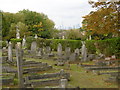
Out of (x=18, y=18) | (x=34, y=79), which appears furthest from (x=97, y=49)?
(x=18, y=18)

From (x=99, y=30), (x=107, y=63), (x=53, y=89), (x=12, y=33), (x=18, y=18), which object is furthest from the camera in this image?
(x=18, y=18)

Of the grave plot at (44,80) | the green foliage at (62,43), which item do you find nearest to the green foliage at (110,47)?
the green foliage at (62,43)

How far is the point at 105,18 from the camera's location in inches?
723

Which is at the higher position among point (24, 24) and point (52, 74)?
point (24, 24)

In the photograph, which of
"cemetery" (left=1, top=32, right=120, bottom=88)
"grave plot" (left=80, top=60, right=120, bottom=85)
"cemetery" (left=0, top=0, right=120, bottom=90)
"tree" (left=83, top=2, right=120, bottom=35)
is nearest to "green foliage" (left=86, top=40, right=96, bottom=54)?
"cemetery" (left=0, top=0, right=120, bottom=90)

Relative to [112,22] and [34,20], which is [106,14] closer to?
[112,22]

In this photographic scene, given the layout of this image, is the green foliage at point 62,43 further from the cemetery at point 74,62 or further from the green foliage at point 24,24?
the green foliage at point 24,24

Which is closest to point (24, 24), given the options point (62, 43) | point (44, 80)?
point (62, 43)

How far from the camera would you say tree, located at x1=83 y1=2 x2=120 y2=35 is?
58.0 ft

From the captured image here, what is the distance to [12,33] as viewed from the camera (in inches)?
1699

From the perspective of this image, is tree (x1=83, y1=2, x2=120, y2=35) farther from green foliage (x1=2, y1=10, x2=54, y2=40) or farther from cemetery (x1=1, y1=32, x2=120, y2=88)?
green foliage (x1=2, y1=10, x2=54, y2=40)

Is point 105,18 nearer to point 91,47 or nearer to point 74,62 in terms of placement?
point 74,62

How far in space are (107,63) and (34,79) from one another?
8598mm

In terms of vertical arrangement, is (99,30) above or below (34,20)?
below
